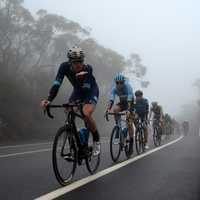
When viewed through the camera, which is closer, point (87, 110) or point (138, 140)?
point (87, 110)

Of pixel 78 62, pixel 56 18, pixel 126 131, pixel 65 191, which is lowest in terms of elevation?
pixel 65 191

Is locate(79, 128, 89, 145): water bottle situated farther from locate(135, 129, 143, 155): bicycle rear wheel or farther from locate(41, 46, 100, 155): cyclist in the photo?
locate(135, 129, 143, 155): bicycle rear wheel

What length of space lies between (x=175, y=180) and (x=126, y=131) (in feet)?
11.8

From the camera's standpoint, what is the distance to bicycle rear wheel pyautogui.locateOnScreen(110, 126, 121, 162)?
9.34 meters

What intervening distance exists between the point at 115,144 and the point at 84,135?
2753 mm

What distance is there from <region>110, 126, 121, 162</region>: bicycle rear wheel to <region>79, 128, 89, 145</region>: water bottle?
232 cm

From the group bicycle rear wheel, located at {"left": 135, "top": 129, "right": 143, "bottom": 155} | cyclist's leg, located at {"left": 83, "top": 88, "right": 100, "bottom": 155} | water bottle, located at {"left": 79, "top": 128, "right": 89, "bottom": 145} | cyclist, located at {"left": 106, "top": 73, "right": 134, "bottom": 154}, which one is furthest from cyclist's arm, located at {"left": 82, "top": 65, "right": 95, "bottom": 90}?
bicycle rear wheel, located at {"left": 135, "top": 129, "right": 143, "bottom": 155}

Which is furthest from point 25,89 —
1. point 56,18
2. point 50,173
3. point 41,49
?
point 50,173

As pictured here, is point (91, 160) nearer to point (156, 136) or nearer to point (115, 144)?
point (115, 144)

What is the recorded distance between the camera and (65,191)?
5.61m

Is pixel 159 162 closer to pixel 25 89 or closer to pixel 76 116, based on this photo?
pixel 76 116

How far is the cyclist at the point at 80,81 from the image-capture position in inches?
257

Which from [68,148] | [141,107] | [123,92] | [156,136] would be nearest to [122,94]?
[123,92]

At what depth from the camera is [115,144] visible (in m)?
9.57
